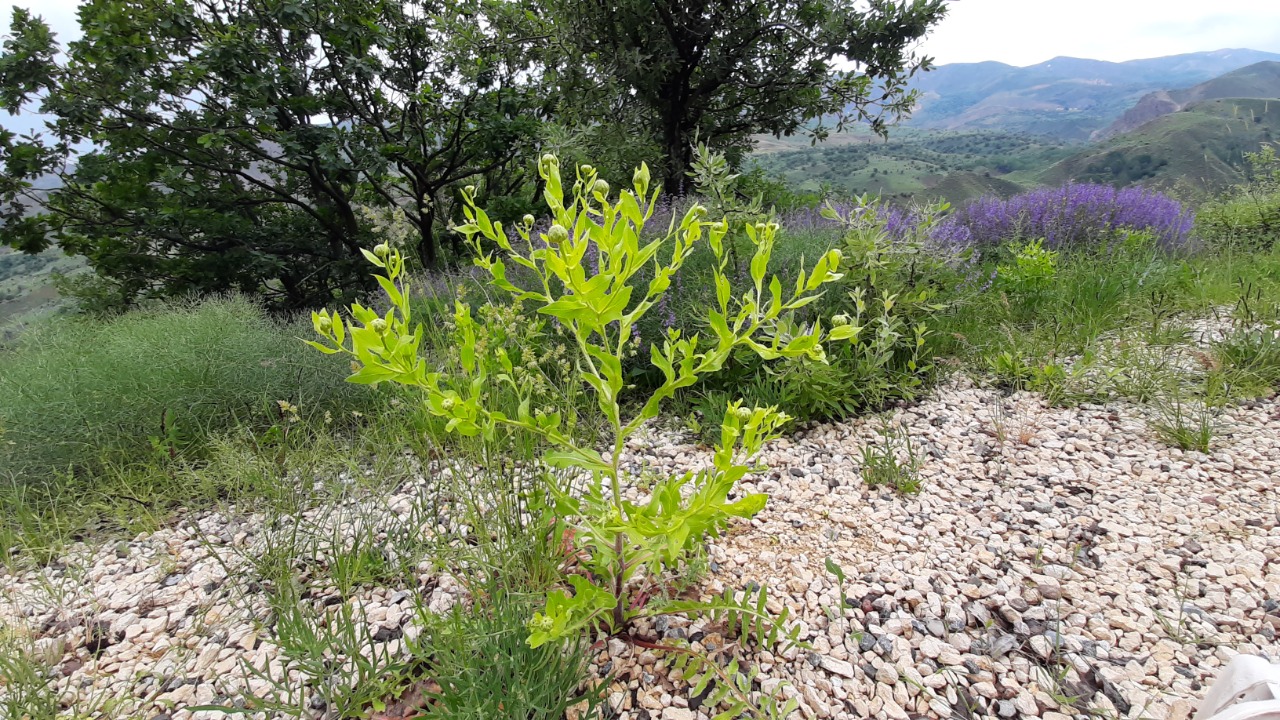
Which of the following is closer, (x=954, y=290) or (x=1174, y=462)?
(x=1174, y=462)

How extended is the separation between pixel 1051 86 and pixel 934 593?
17682cm

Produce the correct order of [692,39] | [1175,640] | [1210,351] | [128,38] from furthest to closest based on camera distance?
[692,39] → [128,38] → [1210,351] → [1175,640]

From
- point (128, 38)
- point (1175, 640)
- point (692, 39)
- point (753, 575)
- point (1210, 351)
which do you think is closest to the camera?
point (1175, 640)

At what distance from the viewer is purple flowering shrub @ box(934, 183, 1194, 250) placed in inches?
180

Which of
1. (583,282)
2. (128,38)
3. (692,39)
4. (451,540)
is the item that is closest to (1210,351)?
(583,282)

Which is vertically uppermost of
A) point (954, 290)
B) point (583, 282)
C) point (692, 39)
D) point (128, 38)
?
point (128, 38)

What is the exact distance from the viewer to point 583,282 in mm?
995

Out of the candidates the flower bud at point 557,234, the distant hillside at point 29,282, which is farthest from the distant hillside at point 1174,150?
the distant hillside at point 29,282

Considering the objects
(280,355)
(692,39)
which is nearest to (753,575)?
(280,355)

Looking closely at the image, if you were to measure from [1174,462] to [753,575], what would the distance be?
71.1 inches

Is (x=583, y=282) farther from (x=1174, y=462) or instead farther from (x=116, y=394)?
(x=116, y=394)

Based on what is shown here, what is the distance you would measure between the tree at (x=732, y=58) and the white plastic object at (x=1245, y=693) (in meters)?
4.86

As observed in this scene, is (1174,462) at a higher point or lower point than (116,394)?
lower

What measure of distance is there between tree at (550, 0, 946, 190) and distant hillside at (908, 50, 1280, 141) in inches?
3408
